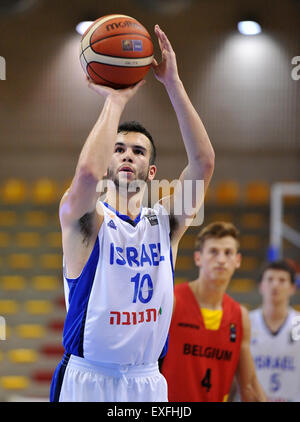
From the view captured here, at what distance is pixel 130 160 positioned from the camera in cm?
262

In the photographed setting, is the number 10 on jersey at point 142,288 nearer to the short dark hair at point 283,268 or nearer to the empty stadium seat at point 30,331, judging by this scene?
the short dark hair at point 283,268

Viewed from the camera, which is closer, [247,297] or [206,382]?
[206,382]

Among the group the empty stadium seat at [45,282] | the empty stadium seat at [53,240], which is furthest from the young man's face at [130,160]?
the empty stadium seat at [53,240]

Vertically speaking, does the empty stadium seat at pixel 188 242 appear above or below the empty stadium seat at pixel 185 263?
above

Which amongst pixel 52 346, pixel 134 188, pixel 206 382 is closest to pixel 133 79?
pixel 134 188

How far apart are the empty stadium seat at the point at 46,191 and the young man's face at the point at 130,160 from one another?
748cm

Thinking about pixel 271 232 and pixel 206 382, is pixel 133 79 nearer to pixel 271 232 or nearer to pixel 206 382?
pixel 206 382

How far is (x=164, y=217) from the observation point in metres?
2.84

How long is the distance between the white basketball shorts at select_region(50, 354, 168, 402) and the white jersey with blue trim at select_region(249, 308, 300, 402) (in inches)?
103

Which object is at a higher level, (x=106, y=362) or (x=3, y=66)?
(x=3, y=66)

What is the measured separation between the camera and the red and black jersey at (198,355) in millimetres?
3746

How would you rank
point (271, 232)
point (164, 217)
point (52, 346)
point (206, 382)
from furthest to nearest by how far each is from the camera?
point (271, 232) → point (52, 346) → point (206, 382) → point (164, 217)

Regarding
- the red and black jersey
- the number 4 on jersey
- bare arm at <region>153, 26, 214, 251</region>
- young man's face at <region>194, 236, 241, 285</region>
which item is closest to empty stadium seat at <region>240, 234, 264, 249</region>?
young man's face at <region>194, 236, 241, 285</region>

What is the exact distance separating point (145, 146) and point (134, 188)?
0.21 m
